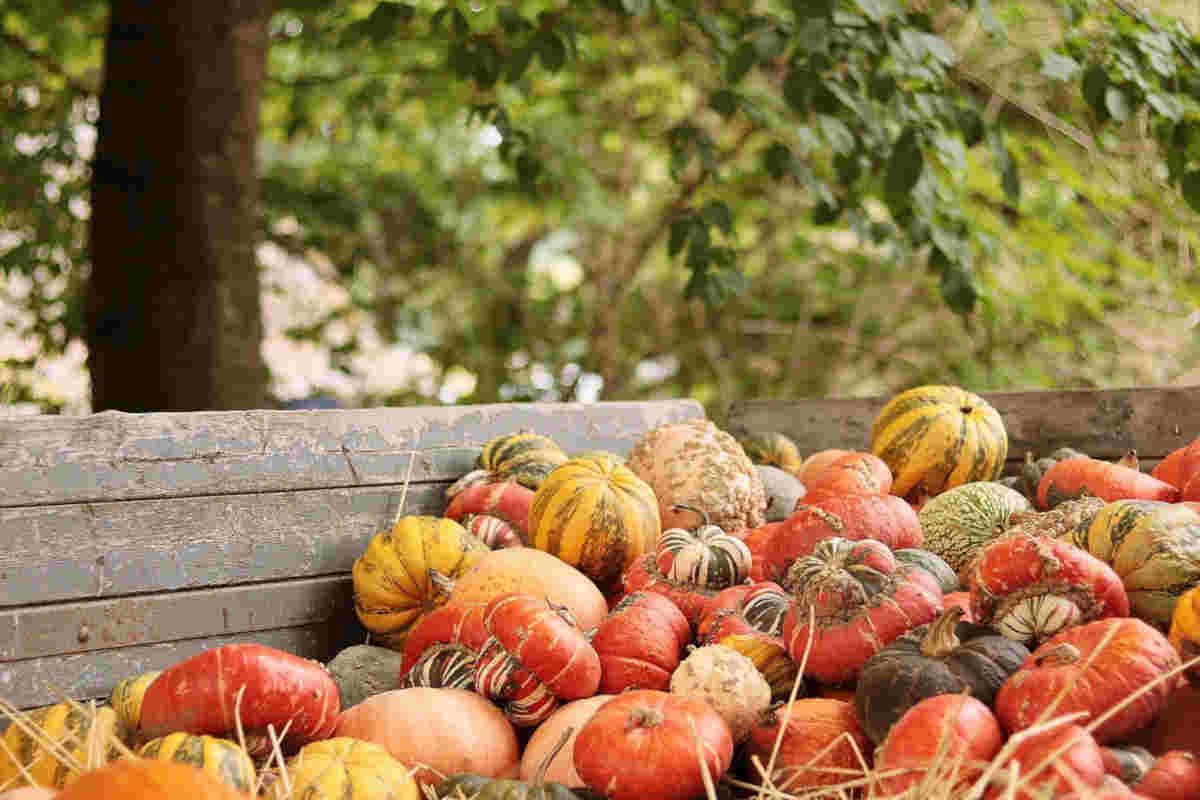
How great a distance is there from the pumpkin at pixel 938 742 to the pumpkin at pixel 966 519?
96 cm

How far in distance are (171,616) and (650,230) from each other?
6.56 meters

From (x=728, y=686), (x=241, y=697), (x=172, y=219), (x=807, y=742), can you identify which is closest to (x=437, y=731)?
(x=241, y=697)

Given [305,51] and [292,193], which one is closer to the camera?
[305,51]

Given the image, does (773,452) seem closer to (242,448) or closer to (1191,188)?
(1191,188)

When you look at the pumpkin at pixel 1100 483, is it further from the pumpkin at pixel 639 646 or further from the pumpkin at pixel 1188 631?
the pumpkin at pixel 639 646

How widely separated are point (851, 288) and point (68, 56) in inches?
254

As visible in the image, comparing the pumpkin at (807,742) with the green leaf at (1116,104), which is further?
the green leaf at (1116,104)

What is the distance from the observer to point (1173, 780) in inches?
63.7

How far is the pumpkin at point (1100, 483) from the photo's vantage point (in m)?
2.72

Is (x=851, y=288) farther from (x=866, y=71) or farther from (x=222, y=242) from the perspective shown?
(x=222, y=242)

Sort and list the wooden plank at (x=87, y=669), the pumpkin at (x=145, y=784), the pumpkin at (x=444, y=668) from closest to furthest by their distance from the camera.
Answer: the pumpkin at (x=145, y=784) < the pumpkin at (x=444, y=668) < the wooden plank at (x=87, y=669)

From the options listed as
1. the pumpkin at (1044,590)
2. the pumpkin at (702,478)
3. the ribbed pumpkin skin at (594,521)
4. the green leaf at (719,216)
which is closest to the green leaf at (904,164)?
the green leaf at (719,216)

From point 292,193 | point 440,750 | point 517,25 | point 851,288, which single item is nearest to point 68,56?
point 292,193

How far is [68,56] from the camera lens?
332 inches
